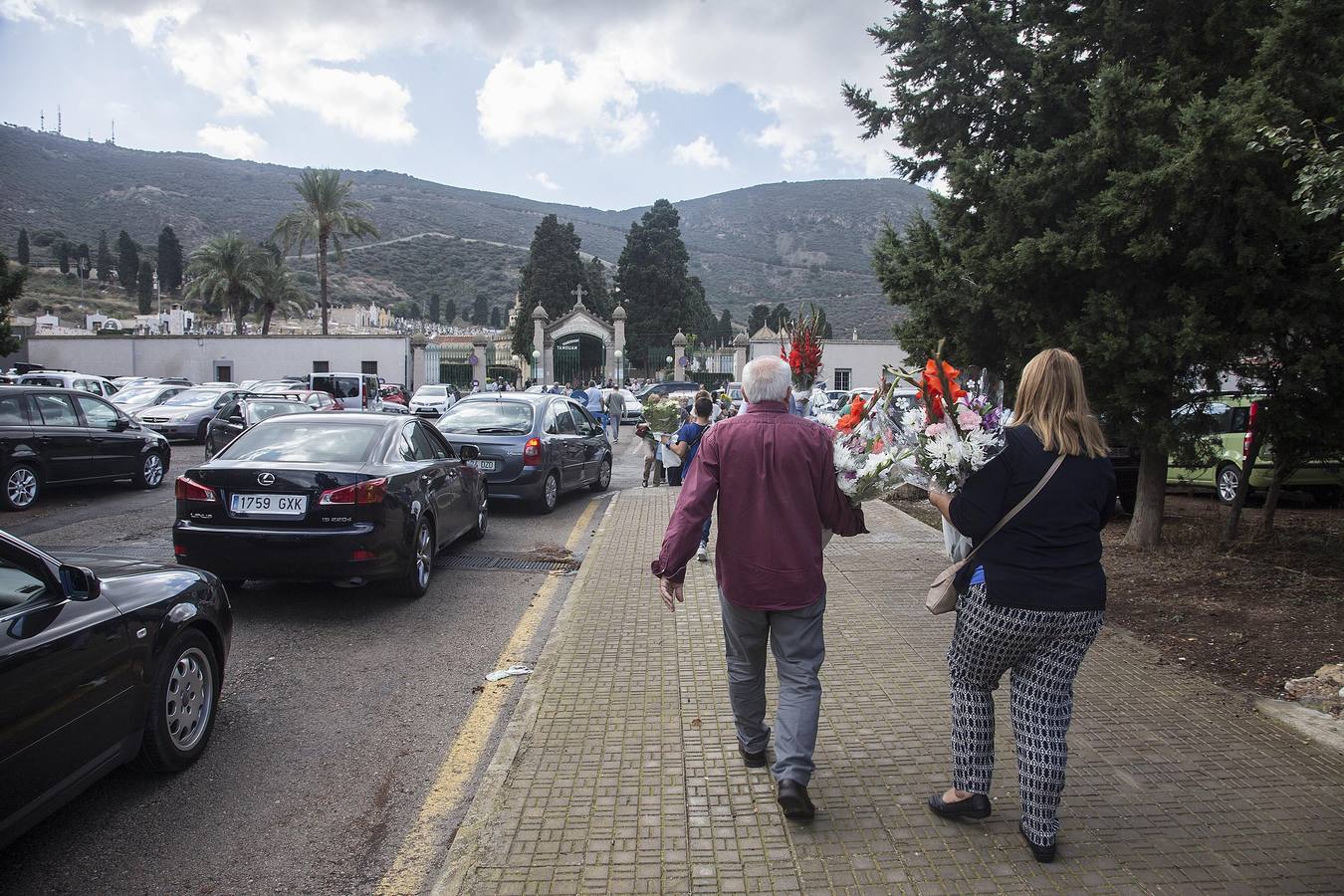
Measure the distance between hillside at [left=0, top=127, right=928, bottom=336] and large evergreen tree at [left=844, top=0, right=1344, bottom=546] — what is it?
250 feet

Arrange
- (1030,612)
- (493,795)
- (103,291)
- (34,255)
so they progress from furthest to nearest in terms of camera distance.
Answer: (34,255) → (103,291) → (493,795) → (1030,612)

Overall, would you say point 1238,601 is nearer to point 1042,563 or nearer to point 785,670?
point 1042,563

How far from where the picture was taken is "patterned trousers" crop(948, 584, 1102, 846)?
317cm

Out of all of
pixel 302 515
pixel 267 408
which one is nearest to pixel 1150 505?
pixel 302 515

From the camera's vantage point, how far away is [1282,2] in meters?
6.36

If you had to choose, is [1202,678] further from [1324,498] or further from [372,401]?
[372,401]

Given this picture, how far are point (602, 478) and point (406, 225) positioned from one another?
152m

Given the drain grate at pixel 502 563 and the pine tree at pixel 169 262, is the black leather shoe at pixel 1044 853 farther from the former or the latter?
the pine tree at pixel 169 262

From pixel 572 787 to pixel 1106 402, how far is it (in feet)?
20.1

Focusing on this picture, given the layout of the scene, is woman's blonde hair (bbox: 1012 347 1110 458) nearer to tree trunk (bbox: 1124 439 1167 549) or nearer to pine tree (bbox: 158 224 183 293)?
tree trunk (bbox: 1124 439 1167 549)

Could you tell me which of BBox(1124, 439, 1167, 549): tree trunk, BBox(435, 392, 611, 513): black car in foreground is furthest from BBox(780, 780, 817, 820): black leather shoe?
BBox(435, 392, 611, 513): black car in foreground

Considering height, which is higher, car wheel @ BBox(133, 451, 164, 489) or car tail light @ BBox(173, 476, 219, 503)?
car tail light @ BBox(173, 476, 219, 503)

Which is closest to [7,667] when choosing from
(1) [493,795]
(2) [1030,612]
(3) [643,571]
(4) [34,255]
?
(1) [493,795]

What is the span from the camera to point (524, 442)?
11781 mm
